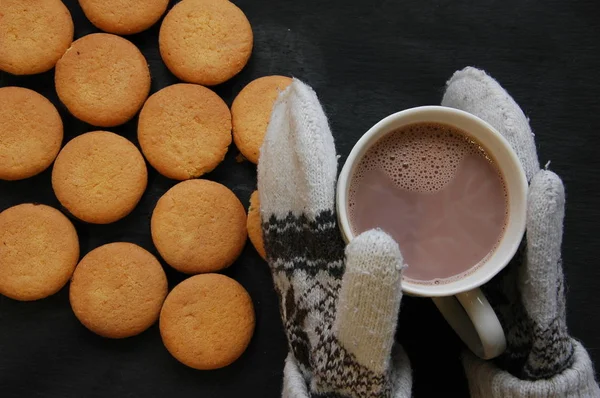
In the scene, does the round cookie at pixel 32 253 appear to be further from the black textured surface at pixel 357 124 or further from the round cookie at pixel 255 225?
the round cookie at pixel 255 225

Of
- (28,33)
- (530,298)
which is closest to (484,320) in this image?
(530,298)

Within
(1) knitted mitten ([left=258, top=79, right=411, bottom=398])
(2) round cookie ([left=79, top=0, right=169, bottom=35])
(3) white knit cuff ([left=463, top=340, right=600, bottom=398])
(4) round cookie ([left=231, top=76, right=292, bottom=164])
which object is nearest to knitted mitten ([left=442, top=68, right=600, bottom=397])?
(3) white knit cuff ([left=463, top=340, right=600, bottom=398])

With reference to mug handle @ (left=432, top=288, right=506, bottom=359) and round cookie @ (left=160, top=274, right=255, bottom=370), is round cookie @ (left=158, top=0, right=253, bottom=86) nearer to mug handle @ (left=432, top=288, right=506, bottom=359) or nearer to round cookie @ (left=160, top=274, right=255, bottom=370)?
round cookie @ (left=160, top=274, right=255, bottom=370)

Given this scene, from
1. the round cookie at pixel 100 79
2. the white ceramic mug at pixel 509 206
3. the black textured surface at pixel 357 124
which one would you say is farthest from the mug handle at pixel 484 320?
the round cookie at pixel 100 79

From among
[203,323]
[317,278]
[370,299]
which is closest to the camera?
[370,299]

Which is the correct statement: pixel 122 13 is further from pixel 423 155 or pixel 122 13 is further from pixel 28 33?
pixel 423 155

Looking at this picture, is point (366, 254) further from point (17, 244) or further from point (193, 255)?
point (17, 244)

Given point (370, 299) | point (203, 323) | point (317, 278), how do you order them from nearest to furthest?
point (370, 299)
point (317, 278)
point (203, 323)

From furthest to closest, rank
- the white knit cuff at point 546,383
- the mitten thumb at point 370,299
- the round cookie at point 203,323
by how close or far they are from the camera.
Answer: the round cookie at point 203,323, the white knit cuff at point 546,383, the mitten thumb at point 370,299
